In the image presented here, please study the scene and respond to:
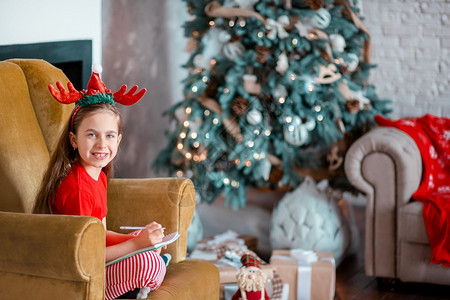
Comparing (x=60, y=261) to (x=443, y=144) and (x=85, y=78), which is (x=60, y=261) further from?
(x=443, y=144)

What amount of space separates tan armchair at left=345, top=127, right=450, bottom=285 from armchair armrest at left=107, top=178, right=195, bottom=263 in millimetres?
1292

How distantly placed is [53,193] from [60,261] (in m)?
0.30

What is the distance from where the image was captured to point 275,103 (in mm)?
3426

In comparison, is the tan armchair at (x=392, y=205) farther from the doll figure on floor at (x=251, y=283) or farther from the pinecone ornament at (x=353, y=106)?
the doll figure on floor at (x=251, y=283)

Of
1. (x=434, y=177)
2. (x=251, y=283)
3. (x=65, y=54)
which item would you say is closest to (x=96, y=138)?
(x=251, y=283)

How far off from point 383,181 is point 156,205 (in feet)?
4.68

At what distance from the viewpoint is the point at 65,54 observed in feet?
8.55

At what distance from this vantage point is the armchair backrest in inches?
70.8

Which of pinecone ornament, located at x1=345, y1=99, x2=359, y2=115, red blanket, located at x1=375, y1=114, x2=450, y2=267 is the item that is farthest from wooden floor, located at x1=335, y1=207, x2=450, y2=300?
pinecone ornament, located at x1=345, y1=99, x2=359, y2=115

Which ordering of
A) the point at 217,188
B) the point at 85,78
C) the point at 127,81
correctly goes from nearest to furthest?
the point at 85,78 < the point at 217,188 < the point at 127,81

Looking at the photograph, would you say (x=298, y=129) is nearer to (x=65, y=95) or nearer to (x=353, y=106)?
(x=353, y=106)

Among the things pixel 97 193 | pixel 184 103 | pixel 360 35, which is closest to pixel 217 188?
pixel 184 103

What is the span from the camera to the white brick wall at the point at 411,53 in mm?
4258

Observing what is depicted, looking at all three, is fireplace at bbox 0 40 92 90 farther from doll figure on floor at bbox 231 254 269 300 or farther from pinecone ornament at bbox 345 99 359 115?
pinecone ornament at bbox 345 99 359 115
